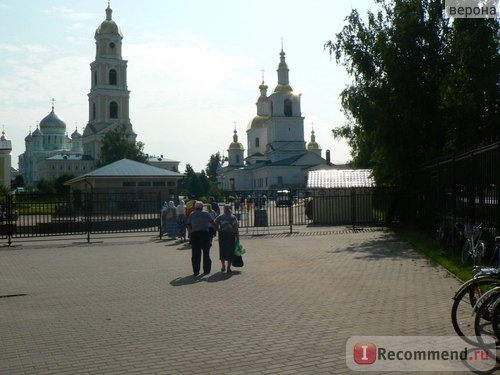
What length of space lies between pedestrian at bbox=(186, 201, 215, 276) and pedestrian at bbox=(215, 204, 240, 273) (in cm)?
33

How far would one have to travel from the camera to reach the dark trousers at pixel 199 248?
44.3ft

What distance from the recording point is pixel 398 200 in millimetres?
27344

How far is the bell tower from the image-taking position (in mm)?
95938

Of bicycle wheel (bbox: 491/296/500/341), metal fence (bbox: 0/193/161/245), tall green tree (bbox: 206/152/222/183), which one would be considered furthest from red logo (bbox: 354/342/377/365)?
tall green tree (bbox: 206/152/222/183)

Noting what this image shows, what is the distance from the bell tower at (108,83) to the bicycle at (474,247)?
283ft

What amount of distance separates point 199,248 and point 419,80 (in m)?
14.5

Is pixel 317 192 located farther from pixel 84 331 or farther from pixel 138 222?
pixel 84 331

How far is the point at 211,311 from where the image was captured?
910 cm

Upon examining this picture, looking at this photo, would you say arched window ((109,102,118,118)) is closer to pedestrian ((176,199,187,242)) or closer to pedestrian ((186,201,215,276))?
pedestrian ((176,199,187,242))

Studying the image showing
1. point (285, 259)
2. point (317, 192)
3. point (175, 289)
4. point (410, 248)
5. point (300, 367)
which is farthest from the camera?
point (317, 192)

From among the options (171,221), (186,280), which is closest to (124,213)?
(171,221)

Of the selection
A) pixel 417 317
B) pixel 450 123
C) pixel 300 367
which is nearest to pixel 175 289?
pixel 417 317

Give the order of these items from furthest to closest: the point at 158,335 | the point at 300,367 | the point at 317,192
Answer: the point at 317,192 < the point at 158,335 < the point at 300,367

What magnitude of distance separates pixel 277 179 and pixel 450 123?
77.7 metres
